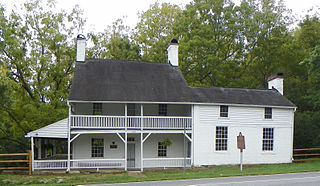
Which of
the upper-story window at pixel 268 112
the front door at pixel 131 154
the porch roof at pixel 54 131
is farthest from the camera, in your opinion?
the upper-story window at pixel 268 112

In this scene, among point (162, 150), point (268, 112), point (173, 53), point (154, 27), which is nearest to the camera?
point (162, 150)

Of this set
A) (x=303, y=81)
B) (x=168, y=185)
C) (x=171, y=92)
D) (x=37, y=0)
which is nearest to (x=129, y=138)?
(x=171, y=92)

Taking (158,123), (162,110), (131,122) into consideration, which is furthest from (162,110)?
(131,122)

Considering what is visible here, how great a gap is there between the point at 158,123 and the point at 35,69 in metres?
14.3

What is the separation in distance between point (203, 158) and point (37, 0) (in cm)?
2108

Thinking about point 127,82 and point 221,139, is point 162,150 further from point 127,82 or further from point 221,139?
point 127,82

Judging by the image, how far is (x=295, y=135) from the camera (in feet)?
82.2

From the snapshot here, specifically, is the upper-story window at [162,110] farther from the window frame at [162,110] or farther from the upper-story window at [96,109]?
the upper-story window at [96,109]

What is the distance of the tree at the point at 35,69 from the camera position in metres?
25.8

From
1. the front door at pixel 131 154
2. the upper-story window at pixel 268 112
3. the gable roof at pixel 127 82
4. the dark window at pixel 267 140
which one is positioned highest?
the gable roof at pixel 127 82

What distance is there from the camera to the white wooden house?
19.2 metres

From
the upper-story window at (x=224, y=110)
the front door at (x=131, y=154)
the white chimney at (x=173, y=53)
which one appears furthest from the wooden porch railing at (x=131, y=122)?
the white chimney at (x=173, y=53)

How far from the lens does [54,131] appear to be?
18453mm

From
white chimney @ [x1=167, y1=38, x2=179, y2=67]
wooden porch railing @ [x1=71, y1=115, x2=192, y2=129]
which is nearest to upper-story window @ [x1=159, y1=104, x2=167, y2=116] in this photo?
wooden porch railing @ [x1=71, y1=115, x2=192, y2=129]
